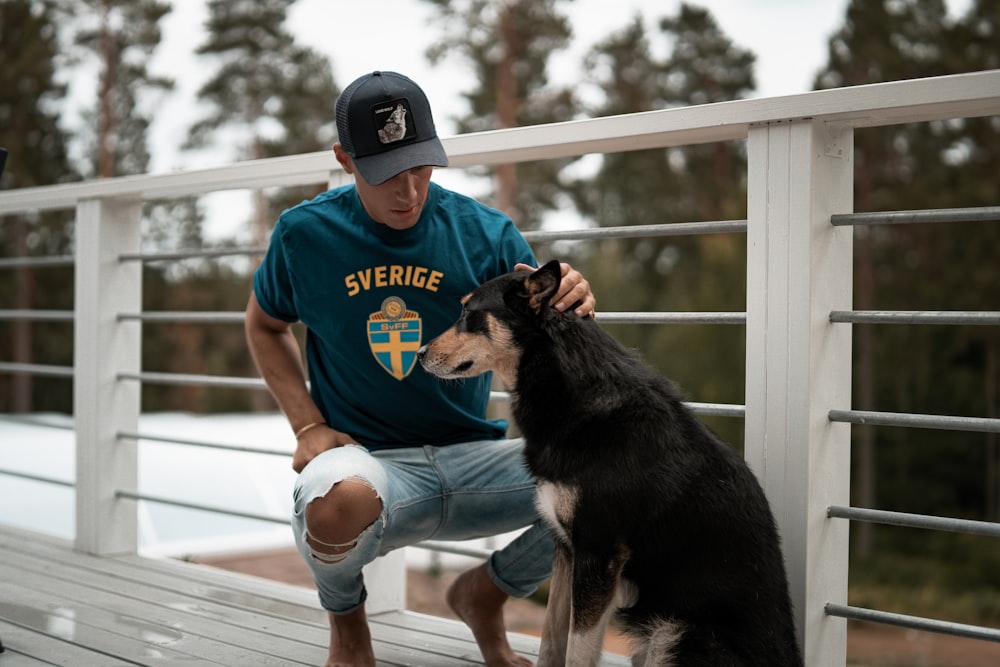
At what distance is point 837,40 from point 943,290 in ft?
17.1

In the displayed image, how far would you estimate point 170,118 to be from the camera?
18484 mm

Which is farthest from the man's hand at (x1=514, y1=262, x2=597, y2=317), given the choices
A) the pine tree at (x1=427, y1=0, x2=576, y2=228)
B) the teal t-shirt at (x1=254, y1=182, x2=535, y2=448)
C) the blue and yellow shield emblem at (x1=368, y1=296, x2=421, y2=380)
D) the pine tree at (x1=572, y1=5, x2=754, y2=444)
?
the pine tree at (x1=572, y1=5, x2=754, y2=444)

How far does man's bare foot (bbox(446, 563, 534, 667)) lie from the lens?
2.31m

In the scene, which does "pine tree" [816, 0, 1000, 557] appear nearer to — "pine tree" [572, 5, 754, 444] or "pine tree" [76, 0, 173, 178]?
"pine tree" [572, 5, 754, 444]

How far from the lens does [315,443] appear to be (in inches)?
88.2

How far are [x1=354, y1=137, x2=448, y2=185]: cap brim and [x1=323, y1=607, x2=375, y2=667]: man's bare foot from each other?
0.96m

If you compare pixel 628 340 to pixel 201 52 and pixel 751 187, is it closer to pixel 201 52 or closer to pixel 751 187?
pixel 201 52

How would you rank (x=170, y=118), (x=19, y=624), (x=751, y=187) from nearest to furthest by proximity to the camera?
1. (x=751, y=187)
2. (x=19, y=624)
3. (x=170, y=118)

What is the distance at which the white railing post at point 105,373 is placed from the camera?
11.7 feet

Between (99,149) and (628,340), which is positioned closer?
(99,149)

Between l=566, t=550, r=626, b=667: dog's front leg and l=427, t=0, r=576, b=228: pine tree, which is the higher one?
l=427, t=0, r=576, b=228: pine tree

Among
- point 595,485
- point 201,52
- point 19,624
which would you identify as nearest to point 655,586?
point 595,485

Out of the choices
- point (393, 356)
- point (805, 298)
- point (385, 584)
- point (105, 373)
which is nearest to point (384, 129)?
point (393, 356)

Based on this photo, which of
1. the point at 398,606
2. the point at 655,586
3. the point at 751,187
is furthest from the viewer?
the point at 398,606
